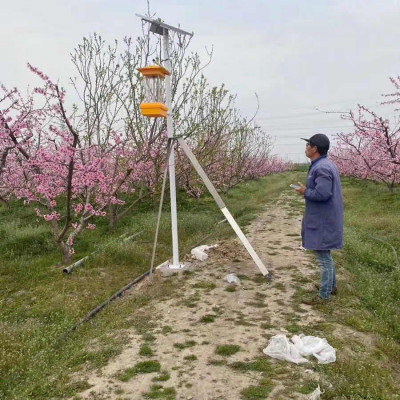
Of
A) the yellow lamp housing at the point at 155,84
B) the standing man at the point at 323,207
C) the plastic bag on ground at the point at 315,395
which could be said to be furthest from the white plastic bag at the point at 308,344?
the yellow lamp housing at the point at 155,84

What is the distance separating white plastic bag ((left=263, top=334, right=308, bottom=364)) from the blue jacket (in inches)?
54.6

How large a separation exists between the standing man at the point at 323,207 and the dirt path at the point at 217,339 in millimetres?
878

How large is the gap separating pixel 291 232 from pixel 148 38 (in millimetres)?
6218

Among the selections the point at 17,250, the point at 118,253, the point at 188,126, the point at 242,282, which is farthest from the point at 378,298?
the point at 188,126

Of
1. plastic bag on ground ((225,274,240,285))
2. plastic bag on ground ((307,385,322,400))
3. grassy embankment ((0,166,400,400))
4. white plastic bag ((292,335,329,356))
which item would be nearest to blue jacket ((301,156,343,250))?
grassy embankment ((0,166,400,400))

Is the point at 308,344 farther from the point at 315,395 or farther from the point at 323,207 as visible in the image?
the point at 323,207

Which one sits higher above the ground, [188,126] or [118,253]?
[188,126]

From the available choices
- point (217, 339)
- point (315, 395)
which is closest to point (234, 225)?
point (217, 339)

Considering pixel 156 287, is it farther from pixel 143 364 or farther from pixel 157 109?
pixel 157 109

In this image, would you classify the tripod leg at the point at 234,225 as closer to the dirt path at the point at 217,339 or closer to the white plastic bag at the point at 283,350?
the dirt path at the point at 217,339

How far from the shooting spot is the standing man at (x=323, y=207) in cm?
474

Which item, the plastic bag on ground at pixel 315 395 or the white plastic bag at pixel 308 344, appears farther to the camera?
the white plastic bag at pixel 308 344

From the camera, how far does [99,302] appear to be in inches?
233

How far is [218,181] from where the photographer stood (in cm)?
1848
